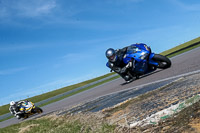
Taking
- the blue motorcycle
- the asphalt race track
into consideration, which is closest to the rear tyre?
the blue motorcycle

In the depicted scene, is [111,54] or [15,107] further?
[15,107]

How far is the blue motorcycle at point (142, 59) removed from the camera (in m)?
12.3

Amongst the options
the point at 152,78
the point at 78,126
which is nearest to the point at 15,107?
the point at 152,78

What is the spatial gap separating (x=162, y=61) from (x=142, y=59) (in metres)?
1.25

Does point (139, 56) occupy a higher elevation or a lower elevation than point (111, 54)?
lower

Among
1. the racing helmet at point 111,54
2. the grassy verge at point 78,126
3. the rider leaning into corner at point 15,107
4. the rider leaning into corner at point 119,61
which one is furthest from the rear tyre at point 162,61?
the rider leaning into corner at point 15,107

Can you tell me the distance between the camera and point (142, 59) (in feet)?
40.2

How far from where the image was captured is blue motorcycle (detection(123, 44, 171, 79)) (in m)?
12.3

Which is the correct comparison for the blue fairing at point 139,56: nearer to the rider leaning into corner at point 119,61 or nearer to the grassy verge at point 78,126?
the rider leaning into corner at point 119,61

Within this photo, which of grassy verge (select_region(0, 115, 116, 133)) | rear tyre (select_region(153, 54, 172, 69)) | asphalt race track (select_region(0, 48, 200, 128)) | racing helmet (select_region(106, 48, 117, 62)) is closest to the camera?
grassy verge (select_region(0, 115, 116, 133))

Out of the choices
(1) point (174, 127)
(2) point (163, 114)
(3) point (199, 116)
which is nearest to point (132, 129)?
(2) point (163, 114)

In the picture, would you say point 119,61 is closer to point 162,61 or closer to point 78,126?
point 162,61

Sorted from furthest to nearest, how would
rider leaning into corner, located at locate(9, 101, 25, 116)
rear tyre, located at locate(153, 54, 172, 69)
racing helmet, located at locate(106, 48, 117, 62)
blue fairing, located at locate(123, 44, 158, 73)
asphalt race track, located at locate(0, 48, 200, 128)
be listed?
rider leaning into corner, located at locate(9, 101, 25, 116), racing helmet, located at locate(106, 48, 117, 62), rear tyre, located at locate(153, 54, 172, 69), blue fairing, located at locate(123, 44, 158, 73), asphalt race track, located at locate(0, 48, 200, 128)

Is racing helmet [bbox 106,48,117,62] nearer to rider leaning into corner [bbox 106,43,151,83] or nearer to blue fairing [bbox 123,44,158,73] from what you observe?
rider leaning into corner [bbox 106,43,151,83]
